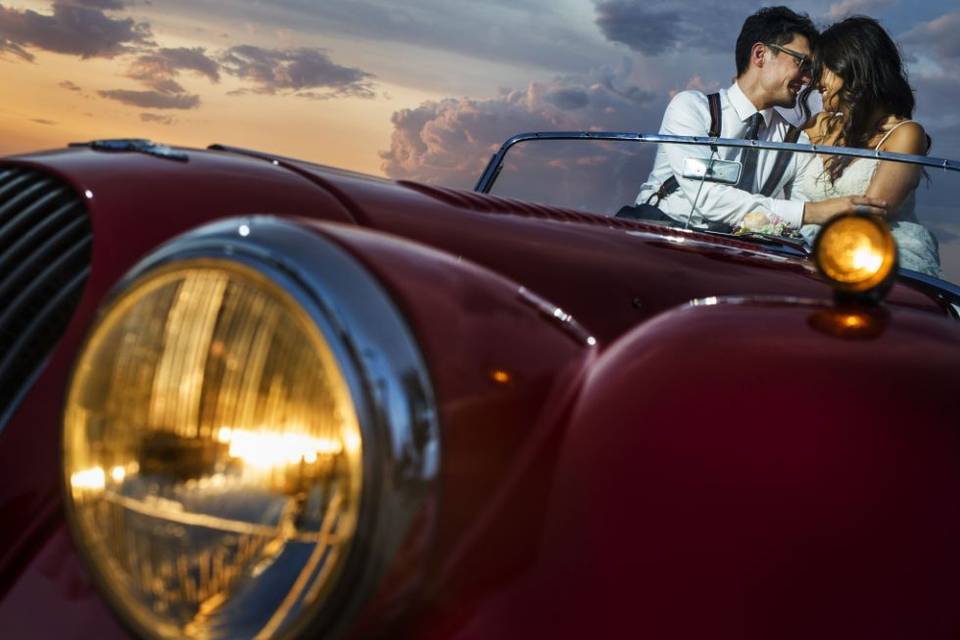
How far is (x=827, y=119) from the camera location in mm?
2449

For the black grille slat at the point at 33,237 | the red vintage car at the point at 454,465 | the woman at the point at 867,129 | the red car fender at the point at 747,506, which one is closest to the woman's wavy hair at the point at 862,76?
the woman at the point at 867,129

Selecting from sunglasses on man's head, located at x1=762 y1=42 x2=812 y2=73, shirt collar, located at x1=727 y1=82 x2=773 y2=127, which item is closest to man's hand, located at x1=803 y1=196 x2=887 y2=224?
shirt collar, located at x1=727 y1=82 x2=773 y2=127

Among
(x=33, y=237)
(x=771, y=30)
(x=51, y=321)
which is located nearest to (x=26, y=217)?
(x=33, y=237)

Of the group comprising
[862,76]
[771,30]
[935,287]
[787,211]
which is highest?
[771,30]

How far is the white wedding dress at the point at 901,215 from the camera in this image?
7.30 feet

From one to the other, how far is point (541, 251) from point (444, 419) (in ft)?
2.41

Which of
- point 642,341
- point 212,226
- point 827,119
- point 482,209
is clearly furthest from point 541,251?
point 827,119

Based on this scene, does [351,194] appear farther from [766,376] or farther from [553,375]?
[766,376]

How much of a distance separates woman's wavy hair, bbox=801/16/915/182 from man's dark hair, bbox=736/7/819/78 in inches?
8.4

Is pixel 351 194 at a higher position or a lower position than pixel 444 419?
higher

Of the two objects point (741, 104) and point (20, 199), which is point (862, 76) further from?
point (20, 199)

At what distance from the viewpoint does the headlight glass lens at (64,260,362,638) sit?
30.8 inches

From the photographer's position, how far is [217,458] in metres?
0.80

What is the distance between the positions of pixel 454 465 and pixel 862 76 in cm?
197
